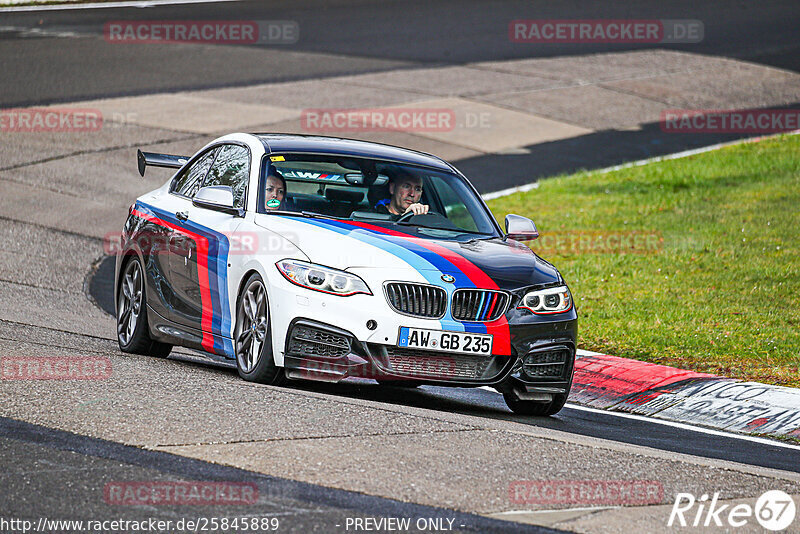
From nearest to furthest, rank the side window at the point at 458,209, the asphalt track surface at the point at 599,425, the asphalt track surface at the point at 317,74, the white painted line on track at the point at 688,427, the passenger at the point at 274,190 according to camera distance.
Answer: the asphalt track surface at the point at 317,74, the asphalt track surface at the point at 599,425, the white painted line on track at the point at 688,427, the passenger at the point at 274,190, the side window at the point at 458,209

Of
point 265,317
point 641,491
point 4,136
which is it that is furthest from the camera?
point 4,136

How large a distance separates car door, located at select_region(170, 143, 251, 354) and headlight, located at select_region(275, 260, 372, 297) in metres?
0.87

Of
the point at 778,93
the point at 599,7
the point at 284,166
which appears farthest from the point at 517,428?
the point at 599,7

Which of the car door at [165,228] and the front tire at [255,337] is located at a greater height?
the car door at [165,228]

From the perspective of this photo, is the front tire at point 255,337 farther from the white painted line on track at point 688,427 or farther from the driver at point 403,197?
the white painted line on track at point 688,427

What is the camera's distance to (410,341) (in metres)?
7.80

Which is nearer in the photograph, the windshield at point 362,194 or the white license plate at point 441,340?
the white license plate at point 441,340

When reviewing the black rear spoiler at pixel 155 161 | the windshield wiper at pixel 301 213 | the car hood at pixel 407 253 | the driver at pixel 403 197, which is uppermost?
the black rear spoiler at pixel 155 161

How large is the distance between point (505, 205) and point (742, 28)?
725 inches

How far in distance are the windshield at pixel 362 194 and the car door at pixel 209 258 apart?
0.26 m

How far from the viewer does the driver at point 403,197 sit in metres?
9.15

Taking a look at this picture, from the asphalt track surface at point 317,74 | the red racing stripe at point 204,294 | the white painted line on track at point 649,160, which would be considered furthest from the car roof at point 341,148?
the white painted line on track at point 649,160

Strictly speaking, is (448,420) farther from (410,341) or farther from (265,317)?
(265,317)

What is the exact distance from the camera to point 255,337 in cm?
823
